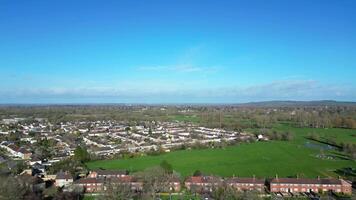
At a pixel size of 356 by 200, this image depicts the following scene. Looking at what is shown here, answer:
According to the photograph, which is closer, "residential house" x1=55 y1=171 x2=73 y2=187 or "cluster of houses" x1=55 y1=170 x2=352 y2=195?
"cluster of houses" x1=55 y1=170 x2=352 y2=195

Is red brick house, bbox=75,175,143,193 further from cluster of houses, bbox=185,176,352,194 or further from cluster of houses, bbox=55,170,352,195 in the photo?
cluster of houses, bbox=185,176,352,194

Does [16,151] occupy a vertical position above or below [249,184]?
below

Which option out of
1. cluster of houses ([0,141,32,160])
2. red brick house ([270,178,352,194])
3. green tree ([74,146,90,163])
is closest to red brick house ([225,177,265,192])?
red brick house ([270,178,352,194])

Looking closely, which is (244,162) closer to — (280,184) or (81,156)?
(280,184)

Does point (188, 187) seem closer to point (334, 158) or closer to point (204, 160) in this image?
point (204, 160)

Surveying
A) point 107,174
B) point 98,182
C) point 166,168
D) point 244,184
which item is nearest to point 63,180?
point 98,182

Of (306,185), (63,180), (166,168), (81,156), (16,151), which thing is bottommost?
(16,151)
